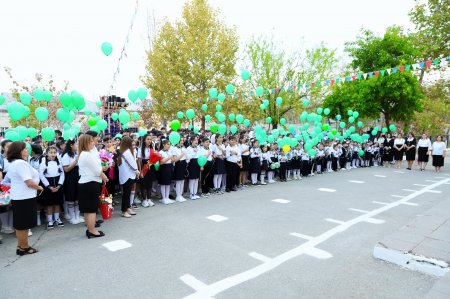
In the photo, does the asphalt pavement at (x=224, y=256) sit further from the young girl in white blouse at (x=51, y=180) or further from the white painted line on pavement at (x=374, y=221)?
the young girl in white blouse at (x=51, y=180)

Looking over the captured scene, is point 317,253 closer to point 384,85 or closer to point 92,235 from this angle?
point 92,235

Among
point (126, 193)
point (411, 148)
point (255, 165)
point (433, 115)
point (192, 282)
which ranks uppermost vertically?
point (433, 115)

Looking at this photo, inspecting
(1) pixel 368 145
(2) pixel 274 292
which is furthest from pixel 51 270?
(1) pixel 368 145

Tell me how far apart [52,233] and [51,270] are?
1.64 metres

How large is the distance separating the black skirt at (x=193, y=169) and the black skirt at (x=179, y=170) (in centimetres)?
24

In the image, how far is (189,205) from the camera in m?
6.99

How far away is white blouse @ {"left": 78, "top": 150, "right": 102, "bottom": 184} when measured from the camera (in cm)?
457

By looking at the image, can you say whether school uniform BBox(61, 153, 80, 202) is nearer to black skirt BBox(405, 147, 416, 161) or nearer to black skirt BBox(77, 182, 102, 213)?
black skirt BBox(77, 182, 102, 213)

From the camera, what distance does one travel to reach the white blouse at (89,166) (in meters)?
4.57

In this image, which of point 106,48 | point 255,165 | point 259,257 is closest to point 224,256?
point 259,257

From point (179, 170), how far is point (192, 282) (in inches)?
166

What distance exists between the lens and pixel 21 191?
4.14m

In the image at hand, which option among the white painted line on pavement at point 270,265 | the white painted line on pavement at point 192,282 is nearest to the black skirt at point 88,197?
the white painted line on pavement at point 192,282

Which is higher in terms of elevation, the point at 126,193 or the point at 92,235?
the point at 126,193
